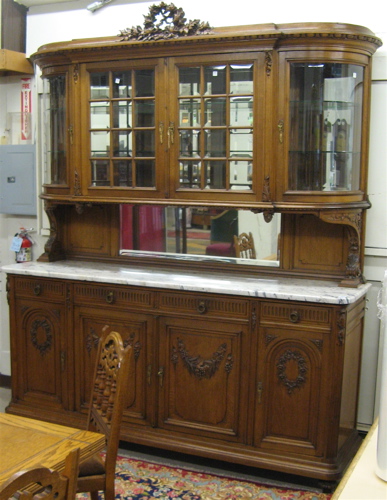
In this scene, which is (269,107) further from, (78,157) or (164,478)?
(164,478)

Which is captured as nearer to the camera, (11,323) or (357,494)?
(357,494)

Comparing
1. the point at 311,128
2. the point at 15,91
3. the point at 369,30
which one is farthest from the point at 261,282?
the point at 15,91

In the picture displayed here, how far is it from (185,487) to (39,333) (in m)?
1.33

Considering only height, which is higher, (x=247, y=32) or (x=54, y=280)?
(x=247, y=32)

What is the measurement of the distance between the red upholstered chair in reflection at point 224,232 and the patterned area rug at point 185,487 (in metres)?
1.28

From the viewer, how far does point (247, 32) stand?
10.9 ft

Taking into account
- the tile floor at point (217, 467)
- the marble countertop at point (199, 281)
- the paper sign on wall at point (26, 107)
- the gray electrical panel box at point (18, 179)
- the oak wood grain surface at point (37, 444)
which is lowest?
the tile floor at point (217, 467)

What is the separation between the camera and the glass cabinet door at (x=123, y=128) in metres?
3.66

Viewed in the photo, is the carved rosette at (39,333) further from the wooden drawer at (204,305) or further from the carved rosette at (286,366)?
the carved rosette at (286,366)

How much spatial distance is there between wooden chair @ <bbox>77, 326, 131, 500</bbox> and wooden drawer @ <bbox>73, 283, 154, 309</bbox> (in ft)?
3.12

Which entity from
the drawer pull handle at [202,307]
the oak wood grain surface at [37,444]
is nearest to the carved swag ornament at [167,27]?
the drawer pull handle at [202,307]

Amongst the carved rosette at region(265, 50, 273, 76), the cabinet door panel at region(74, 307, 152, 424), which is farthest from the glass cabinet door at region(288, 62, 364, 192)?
the cabinet door panel at region(74, 307, 152, 424)

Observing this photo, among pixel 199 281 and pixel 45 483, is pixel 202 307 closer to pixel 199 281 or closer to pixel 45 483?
pixel 199 281

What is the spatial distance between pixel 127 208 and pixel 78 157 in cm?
47
